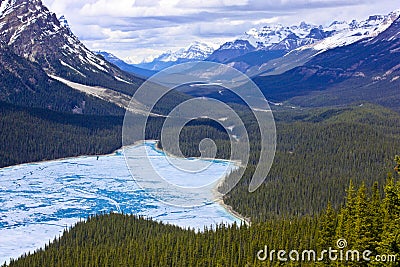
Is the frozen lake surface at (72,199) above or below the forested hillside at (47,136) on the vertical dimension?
below

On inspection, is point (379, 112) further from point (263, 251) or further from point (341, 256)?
point (341, 256)

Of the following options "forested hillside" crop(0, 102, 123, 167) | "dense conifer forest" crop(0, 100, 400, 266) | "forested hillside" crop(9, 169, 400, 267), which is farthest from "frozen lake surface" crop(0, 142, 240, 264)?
"forested hillside" crop(9, 169, 400, 267)

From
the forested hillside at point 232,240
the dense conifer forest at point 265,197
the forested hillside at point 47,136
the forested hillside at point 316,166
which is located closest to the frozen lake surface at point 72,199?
the dense conifer forest at point 265,197

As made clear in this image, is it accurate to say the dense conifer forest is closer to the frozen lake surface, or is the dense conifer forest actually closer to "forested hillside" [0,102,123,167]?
"forested hillside" [0,102,123,167]

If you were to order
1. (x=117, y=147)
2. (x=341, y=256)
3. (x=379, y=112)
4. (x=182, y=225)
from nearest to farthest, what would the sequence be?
(x=341, y=256), (x=182, y=225), (x=117, y=147), (x=379, y=112)

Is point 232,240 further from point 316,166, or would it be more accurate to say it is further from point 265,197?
point 316,166

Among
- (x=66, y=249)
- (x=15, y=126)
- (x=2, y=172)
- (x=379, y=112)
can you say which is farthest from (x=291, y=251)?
(x=379, y=112)

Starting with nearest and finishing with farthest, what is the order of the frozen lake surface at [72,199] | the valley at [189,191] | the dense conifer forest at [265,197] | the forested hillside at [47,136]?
the dense conifer forest at [265,197] < the valley at [189,191] < the frozen lake surface at [72,199] < the forested hillside at [47,136]

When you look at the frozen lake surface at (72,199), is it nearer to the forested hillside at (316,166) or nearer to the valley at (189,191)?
the valley at (189,191)

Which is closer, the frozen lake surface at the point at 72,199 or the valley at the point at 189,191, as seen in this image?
the valley at the point at 189,191
